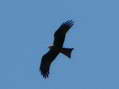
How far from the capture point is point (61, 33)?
2544 cm

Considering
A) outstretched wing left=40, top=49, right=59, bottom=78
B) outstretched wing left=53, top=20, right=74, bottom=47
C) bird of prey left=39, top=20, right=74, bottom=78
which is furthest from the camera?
outstretched wing left=40, top=49, right=59, bottom=78

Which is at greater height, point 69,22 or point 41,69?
point 69,22

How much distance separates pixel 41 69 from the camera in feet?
87.9

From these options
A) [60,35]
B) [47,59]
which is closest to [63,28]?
[60,35]

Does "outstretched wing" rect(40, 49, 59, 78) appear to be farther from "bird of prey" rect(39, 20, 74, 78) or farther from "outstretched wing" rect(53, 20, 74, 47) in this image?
"outstretched wing" rect(53, 20, 74, 47)

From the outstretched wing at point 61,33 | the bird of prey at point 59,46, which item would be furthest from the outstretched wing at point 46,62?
the outstretched wing at point 61,33

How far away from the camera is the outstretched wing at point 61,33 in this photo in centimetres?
2545

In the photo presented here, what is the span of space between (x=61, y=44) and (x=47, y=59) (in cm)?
163

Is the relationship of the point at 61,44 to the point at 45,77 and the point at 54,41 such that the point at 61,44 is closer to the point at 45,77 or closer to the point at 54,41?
the point at 54,41

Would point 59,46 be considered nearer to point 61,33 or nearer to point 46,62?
point 61,33

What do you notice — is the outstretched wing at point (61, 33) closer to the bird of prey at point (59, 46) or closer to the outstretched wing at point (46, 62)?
the bird of prey at point (59, 46)

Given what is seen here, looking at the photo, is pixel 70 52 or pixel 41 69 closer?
pixel 70 52

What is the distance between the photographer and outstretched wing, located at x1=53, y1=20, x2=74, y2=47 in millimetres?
25453

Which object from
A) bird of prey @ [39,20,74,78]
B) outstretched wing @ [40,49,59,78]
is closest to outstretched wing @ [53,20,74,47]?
A: bird of prey @ [39,20,74,78]
